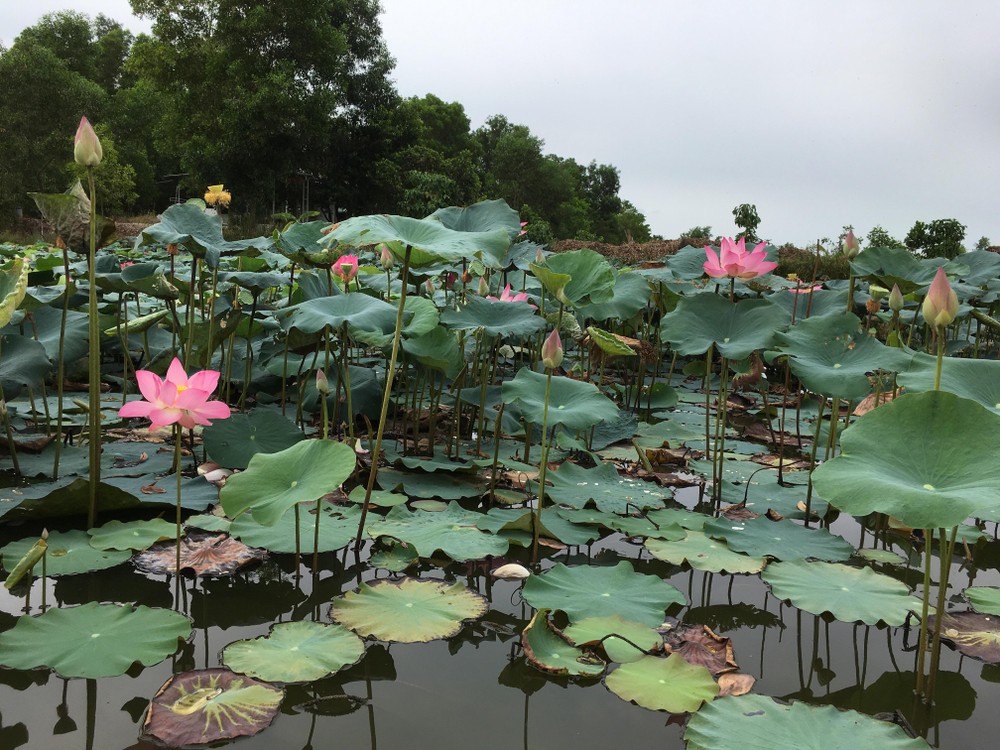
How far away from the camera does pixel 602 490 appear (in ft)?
6.99

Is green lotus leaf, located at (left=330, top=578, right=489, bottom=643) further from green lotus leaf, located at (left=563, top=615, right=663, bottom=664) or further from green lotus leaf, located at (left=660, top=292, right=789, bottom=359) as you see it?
green lotus leaf, located at (left=660, top=292, right=789, bottom=359)

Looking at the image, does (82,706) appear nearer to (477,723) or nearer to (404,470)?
(477,723)

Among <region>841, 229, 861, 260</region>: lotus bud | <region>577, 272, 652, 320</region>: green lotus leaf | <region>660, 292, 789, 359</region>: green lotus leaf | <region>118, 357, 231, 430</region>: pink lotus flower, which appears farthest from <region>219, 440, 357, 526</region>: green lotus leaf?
<region>841, 229, 861, 260</region>: lotus bud

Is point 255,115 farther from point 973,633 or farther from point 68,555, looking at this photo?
point 973,633

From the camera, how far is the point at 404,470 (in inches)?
91.7

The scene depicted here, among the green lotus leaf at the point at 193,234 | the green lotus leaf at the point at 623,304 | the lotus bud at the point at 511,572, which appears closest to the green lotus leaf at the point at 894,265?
the green lotus leaf at the point at 623,304

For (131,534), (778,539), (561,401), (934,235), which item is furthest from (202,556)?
(934,235)

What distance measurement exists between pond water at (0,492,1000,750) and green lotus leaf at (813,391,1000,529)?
364 mm

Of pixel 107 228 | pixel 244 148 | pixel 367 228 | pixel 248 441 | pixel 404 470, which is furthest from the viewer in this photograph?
pixel 244 148

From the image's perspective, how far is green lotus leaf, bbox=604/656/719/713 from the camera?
3.66 ft

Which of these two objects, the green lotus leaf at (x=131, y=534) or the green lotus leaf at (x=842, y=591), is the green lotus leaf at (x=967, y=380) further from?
the green lotus leaf at (x=131, y=534)

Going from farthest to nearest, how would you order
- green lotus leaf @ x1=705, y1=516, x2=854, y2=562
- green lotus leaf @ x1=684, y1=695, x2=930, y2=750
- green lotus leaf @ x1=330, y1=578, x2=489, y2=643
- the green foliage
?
the green foliage → green lotus leaf @ x1=705, y1=516, x2=854, y2=562 → green lotus leaf @ x1=330, y1=578, x2=489, y2=643 → green lotus leaf @ x1=684, y1=695, x2=930, y2=750

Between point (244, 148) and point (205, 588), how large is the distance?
2050cm

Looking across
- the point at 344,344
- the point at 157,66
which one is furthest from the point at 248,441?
the point at 157,66
